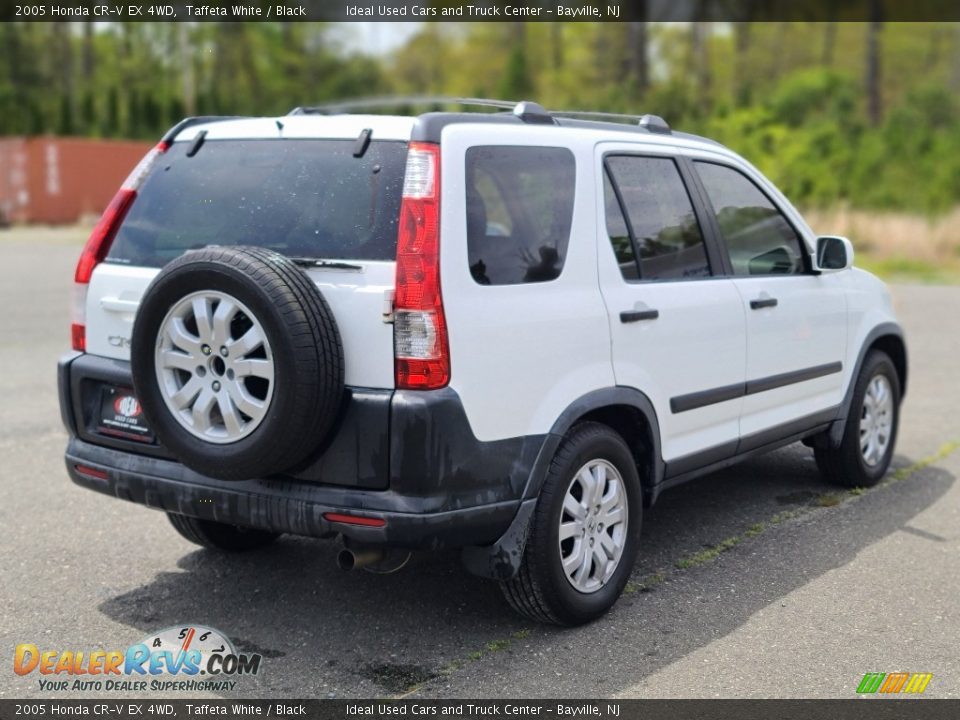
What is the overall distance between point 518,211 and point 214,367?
1.21 meters

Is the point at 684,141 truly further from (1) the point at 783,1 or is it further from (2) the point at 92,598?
(1) the point at 783,1

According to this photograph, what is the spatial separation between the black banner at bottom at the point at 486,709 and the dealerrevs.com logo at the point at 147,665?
0.12m

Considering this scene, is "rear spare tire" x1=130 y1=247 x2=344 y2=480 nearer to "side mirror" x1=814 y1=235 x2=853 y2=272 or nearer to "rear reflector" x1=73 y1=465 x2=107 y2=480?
"rear reflector" x1=73 y1=465 x2=107 y2=480

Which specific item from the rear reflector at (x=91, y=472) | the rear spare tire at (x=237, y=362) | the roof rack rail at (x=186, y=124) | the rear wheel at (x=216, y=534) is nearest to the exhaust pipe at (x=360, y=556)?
the rear spare tire at (x=237, y=362)

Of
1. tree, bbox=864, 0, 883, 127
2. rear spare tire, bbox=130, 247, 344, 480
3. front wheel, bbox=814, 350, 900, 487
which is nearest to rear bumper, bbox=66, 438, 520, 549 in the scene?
rear spare tire, bbox=130, 247, 344, 480

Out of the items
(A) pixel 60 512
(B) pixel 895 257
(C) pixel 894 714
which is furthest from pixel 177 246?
(B) pixel 895 257

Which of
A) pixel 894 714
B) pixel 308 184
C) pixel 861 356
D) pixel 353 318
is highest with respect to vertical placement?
pixel 308 184

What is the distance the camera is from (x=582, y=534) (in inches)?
162

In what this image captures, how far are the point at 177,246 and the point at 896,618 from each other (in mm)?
3079

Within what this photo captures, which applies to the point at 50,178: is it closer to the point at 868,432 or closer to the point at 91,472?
the point at 868,432

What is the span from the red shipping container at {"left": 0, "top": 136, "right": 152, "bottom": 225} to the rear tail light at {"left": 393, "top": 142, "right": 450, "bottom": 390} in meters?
34.9

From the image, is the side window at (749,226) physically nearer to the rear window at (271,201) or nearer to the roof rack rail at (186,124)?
the rear window at (271,201)

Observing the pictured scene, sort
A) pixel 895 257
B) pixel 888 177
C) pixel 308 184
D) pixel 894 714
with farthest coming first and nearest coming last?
pixel 888 177, pixel 895 257, pixel 308 184, pixel 894 714

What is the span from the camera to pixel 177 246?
4.18 metres
